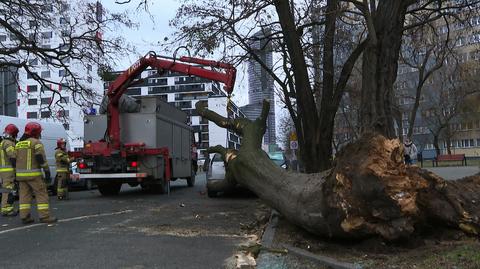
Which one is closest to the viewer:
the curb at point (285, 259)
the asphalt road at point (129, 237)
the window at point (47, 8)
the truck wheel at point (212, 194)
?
the curb at point (285, 259)

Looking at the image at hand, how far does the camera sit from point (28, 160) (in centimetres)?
1061

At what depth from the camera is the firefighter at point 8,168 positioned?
12055 millimetres

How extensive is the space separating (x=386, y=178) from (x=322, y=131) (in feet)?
28.4

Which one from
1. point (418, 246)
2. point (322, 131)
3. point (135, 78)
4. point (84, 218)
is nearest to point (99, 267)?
point (418, 246)

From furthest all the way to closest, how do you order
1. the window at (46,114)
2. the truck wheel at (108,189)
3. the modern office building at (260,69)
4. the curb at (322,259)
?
the window at (46,114) < the modern office building at (260,69) < the truck wheel at (108,189) < the curb at (322,259)

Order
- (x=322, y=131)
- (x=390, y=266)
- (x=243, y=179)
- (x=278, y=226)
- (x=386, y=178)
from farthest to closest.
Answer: (x=322, y=131) < (x=243, y=179) < (x=278, y=226) < (x=386, y=178) < (x=390, y=266)

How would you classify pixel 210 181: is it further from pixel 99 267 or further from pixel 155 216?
pixel 99 267

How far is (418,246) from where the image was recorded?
22.1ft

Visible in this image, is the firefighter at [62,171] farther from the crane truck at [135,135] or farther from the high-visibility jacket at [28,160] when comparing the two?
the high-visibility jacket at [28,160]

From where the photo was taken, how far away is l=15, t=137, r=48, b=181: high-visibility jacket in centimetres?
1056

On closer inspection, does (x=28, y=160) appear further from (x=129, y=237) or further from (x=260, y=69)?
(x=260, y=69)

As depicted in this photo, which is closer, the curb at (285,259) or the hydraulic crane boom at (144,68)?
the curb at (285,259)

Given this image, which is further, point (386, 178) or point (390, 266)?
point (386, 178)

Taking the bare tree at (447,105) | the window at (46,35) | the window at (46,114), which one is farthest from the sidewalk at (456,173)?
the window at (46,114)
